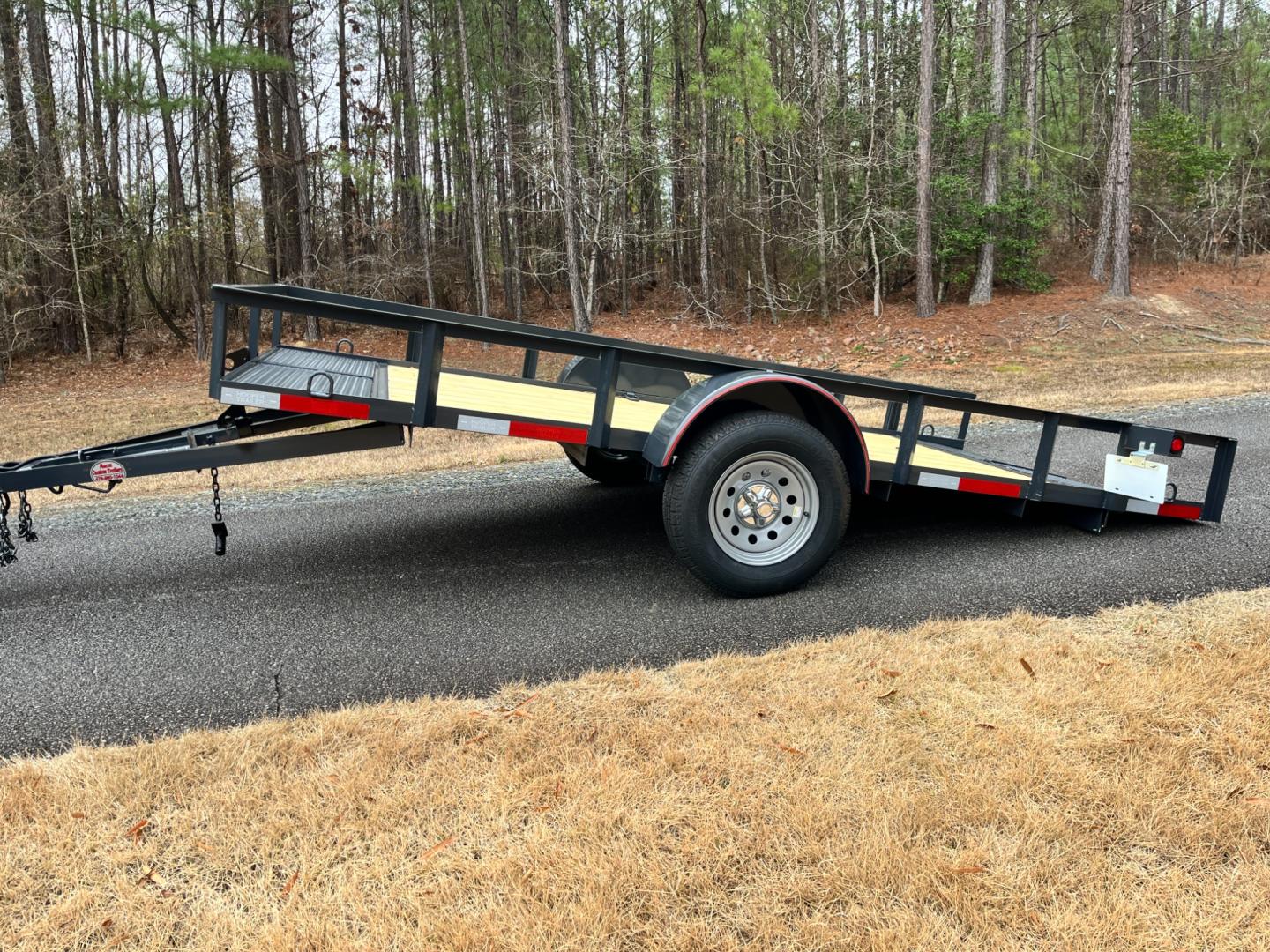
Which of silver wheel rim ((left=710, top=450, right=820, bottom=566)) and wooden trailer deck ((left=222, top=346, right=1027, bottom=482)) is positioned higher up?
wooden trailer deck ((left=222, top=346, right=1027, bottom=482))

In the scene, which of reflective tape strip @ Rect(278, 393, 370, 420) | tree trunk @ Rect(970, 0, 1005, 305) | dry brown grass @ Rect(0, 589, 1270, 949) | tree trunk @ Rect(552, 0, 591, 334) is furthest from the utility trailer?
tree trunk @ Rect(970, 0, 1005, 305)

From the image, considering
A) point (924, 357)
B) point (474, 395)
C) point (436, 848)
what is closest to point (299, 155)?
point (924, 357)

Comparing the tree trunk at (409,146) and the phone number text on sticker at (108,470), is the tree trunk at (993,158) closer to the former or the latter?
the tree trunk at (409,146)

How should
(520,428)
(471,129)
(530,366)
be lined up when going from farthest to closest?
(471,129)
(530,366)
(520,428)

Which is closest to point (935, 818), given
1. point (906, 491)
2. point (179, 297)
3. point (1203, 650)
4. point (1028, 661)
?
point (1028, 661)

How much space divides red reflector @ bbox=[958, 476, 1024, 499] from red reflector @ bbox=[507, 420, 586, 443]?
2182 mm

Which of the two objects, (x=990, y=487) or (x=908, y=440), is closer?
(x=908, y=440)

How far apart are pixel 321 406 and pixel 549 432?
1.00 m

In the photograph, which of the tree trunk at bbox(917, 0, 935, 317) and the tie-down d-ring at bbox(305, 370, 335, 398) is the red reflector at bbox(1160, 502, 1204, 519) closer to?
the tie-down d-ring at bbox(305, 370, 335, 398)

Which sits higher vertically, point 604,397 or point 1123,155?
point 1123,155

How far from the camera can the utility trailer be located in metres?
3.80

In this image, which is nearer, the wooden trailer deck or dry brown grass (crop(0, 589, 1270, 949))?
dry brown grass (crop(0, 589, 1270, 949))

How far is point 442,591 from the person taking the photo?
15.1ft

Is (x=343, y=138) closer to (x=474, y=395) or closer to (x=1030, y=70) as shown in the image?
(x=1030, y=70)
